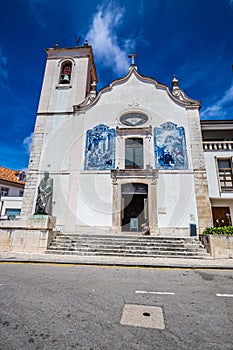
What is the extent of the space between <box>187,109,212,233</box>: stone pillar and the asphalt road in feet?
20.4

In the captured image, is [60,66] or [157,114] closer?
[157,114]

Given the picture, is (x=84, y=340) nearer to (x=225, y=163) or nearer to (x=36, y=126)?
(x=225, y=163)

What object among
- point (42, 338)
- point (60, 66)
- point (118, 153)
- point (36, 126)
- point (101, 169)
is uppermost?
point (60, 66)

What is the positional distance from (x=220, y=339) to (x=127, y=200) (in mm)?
10280

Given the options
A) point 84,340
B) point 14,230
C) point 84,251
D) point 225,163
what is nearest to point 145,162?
point 225,163

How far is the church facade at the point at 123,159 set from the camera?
36.8ft

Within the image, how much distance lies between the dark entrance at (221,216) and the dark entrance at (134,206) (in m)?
4.09

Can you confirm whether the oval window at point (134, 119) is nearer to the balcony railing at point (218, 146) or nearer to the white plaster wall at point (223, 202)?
the balcony railing at point (218, 146)

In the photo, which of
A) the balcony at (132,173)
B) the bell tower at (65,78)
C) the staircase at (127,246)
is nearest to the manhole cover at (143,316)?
the staircase at (127,246)

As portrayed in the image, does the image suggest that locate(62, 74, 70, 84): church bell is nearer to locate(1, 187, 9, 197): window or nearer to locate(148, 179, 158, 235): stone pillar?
locate(148, 179, 158, 235): stone pillar

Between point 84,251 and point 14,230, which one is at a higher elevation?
point 14,230

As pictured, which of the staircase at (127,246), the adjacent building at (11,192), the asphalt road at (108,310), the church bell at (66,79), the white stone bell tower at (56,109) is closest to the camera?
the asphalt road at (108,310)

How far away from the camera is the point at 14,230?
27.0 feet

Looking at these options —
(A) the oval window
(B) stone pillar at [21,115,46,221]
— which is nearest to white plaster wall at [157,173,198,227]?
(A) the oval window
